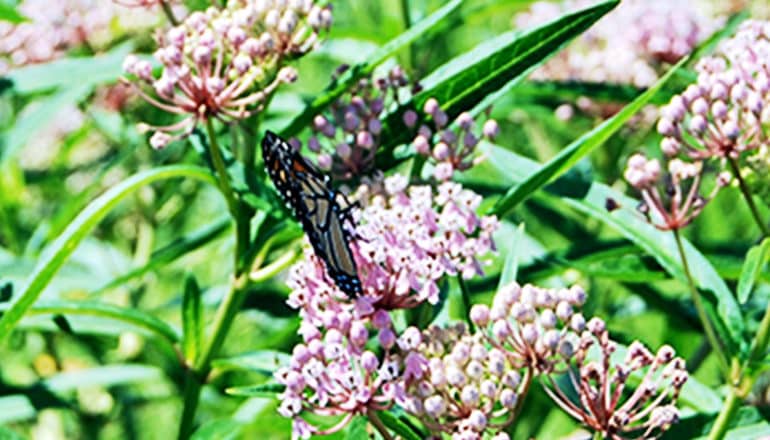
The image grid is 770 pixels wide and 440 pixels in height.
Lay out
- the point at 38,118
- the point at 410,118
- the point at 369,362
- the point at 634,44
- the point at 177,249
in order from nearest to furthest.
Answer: the point at 369,362 < the point at 410,118 < the point at 177,249 < the point at 38,118 < the point at 634,44

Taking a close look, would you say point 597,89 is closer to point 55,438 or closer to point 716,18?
point 716,18

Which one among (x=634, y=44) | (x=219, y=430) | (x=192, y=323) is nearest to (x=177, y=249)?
(x=192, y=323)

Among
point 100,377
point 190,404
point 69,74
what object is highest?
point 69,74

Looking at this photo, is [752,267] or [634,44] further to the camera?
[634,44]

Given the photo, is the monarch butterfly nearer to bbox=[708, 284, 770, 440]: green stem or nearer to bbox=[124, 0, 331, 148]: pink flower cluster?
bbox=[124, 0, 331, 148]: pink flower cluster

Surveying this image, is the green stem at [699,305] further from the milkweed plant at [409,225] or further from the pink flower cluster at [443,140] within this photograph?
the pink flower cluster at [443,140]

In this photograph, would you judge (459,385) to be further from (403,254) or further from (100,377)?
(100,377)

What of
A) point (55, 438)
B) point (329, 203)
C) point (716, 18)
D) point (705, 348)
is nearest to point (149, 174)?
point (329, 203)
